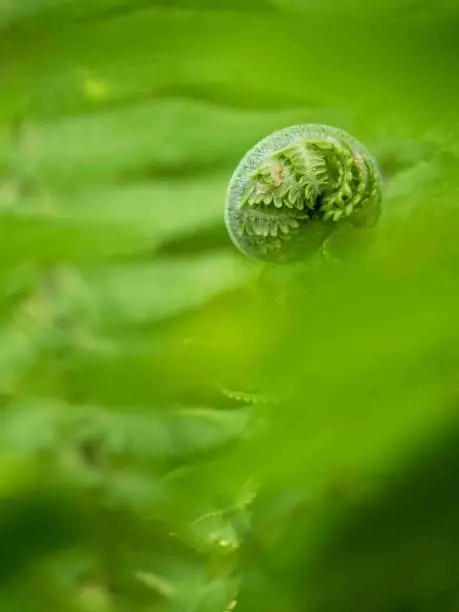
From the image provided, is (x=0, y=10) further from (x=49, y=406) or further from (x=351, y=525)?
(x=351, y=525)

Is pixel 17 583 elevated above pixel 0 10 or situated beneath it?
situated beneath

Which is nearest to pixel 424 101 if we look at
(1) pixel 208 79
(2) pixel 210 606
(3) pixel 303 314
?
(3) pixel 303 314

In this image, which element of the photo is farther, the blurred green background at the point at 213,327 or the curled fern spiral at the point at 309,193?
the curled fern spiral at the point at 309,193

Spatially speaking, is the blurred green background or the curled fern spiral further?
the curled fern spiral
